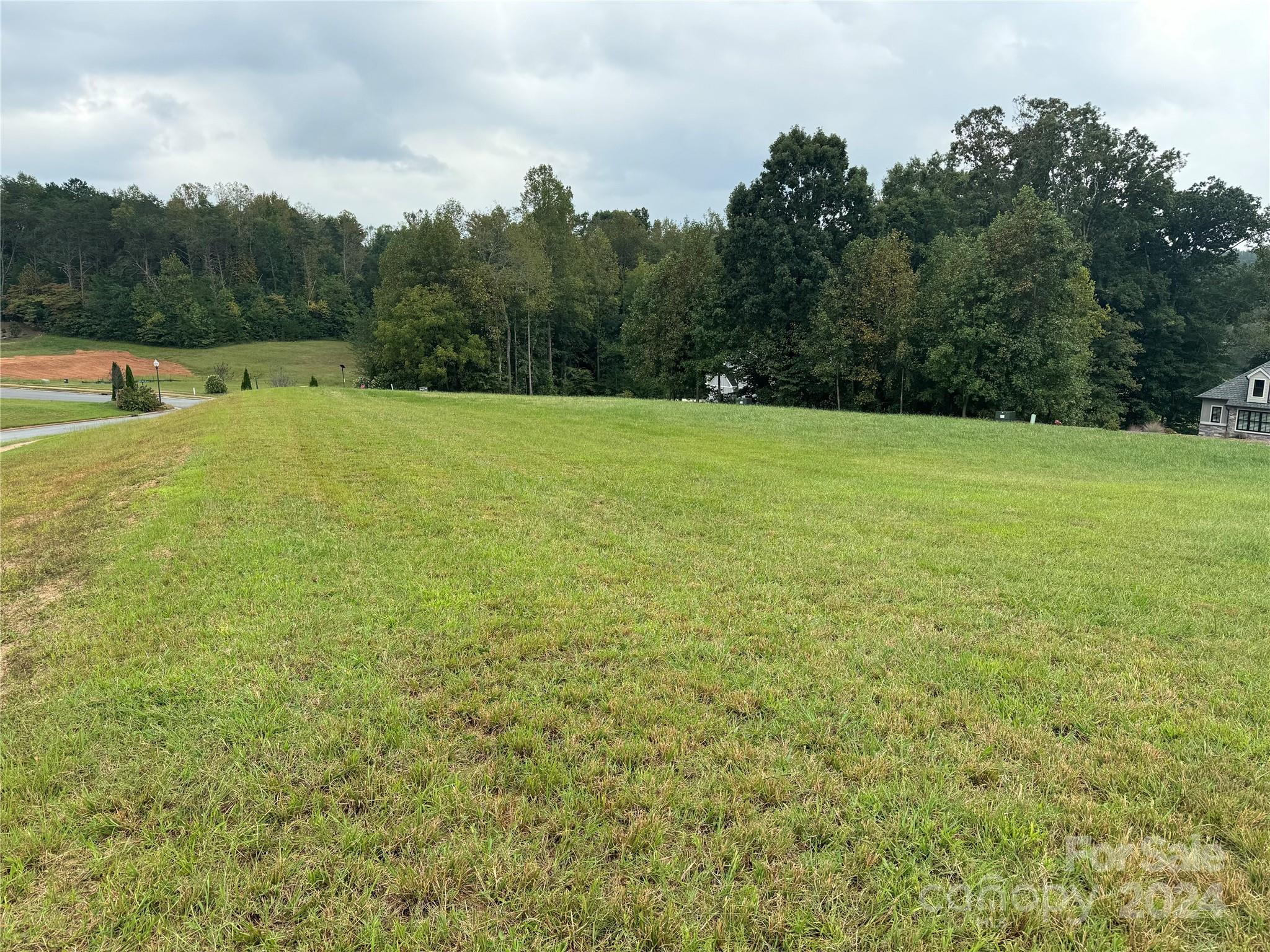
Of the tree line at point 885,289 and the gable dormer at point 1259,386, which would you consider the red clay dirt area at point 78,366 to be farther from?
the gable dormer at point 1259,386

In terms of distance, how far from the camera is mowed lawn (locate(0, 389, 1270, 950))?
1878mm

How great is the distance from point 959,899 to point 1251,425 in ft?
165

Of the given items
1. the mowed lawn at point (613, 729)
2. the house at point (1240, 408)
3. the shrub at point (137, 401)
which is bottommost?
the mowed lawn at point (613, 729)

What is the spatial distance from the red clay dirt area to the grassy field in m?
0.67

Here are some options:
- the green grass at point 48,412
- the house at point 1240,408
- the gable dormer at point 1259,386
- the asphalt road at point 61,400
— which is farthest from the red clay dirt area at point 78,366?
the gable dormer at point 1259,386

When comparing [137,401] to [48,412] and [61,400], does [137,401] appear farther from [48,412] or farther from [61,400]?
[61,400]

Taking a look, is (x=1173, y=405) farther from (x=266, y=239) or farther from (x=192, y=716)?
(x=266, y=239)

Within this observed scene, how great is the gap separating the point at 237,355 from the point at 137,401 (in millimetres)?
38059

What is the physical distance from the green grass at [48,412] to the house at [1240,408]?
61736 millimetres

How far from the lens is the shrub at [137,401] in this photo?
35438 mm

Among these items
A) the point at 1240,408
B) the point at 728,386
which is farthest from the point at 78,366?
the point at 1240,408

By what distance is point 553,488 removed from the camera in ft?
26.7

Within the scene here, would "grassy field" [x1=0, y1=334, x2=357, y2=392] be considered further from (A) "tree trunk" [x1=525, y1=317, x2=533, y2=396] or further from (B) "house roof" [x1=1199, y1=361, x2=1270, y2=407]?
(B) "house roof" [x1=1199, y1=361, x2=1270, y2=407]

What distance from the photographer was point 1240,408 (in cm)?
3709
